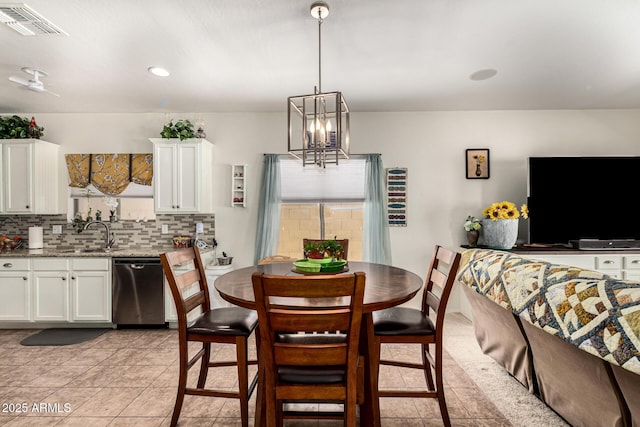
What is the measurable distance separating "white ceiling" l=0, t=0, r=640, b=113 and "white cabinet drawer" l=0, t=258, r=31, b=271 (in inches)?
70.8

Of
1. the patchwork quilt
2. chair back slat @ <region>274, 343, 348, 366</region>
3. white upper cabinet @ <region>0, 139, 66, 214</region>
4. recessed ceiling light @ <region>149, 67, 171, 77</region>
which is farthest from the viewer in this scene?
white upper cabinet @ <region>0, 139, 66, 214</region>

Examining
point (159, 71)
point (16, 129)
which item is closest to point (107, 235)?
point (16, 129)

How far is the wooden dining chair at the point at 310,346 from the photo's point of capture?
4.33 ft

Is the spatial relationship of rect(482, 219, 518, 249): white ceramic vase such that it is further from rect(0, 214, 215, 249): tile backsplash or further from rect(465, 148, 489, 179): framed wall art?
rect(0, 214, 215, 249): tile backsplash

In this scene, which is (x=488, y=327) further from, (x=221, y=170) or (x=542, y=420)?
(x=221, y=170)

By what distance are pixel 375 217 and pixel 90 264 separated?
3283 millimetres

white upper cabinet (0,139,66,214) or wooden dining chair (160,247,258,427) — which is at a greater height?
white upper cabinet (0,139,66,214)

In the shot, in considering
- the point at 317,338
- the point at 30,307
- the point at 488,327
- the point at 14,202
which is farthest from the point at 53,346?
the point at 488,327

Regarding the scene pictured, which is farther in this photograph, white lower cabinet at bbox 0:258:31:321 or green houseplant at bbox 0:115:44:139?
green houseplant at bbox 0:115:44:139

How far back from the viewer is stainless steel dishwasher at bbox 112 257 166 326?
145 inches

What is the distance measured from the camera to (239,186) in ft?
14.3

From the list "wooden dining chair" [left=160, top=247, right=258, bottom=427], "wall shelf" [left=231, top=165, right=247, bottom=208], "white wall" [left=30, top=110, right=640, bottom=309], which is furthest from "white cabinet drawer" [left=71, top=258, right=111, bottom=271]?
"wooden dining chair" [left=160, top=247, right=258, bottom=427]

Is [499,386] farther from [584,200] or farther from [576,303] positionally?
[584,200]

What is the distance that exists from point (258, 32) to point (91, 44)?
1.30 m
